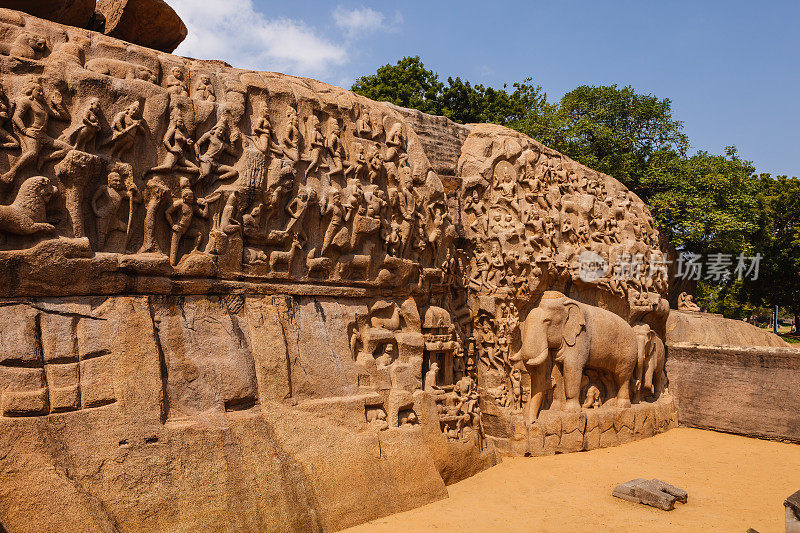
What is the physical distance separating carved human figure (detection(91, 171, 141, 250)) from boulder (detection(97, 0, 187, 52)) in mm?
3793

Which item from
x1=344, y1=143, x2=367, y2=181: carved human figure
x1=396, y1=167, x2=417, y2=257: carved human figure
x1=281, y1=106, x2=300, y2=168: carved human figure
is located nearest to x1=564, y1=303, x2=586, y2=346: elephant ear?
x1=396, y1=167, x2=417, y2=257: carved human figure

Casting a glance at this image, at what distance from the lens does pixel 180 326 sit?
6.38m

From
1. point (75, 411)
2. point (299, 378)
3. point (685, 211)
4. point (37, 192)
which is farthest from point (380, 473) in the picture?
point (685, 211)

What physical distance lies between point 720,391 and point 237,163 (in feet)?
33.7

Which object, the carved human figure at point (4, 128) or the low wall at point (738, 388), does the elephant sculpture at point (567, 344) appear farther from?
the carved human figure at point (4, 128)

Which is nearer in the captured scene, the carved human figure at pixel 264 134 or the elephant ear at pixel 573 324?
the carved human figure at pixel 264 134

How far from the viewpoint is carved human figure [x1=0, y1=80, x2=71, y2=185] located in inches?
221

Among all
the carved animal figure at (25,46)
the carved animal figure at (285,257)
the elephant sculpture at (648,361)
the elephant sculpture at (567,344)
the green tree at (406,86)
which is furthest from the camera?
the green tree at (406,86)

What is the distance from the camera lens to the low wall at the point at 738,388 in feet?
37.1

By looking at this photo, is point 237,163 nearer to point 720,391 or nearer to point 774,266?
point 720,391

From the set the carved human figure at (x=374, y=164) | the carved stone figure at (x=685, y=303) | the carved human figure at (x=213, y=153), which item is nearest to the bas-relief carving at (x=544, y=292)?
the carved human figure at (x=374, y=164)

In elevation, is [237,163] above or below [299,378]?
above

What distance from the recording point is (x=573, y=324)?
1029cm

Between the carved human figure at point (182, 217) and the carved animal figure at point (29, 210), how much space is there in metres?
1.15
